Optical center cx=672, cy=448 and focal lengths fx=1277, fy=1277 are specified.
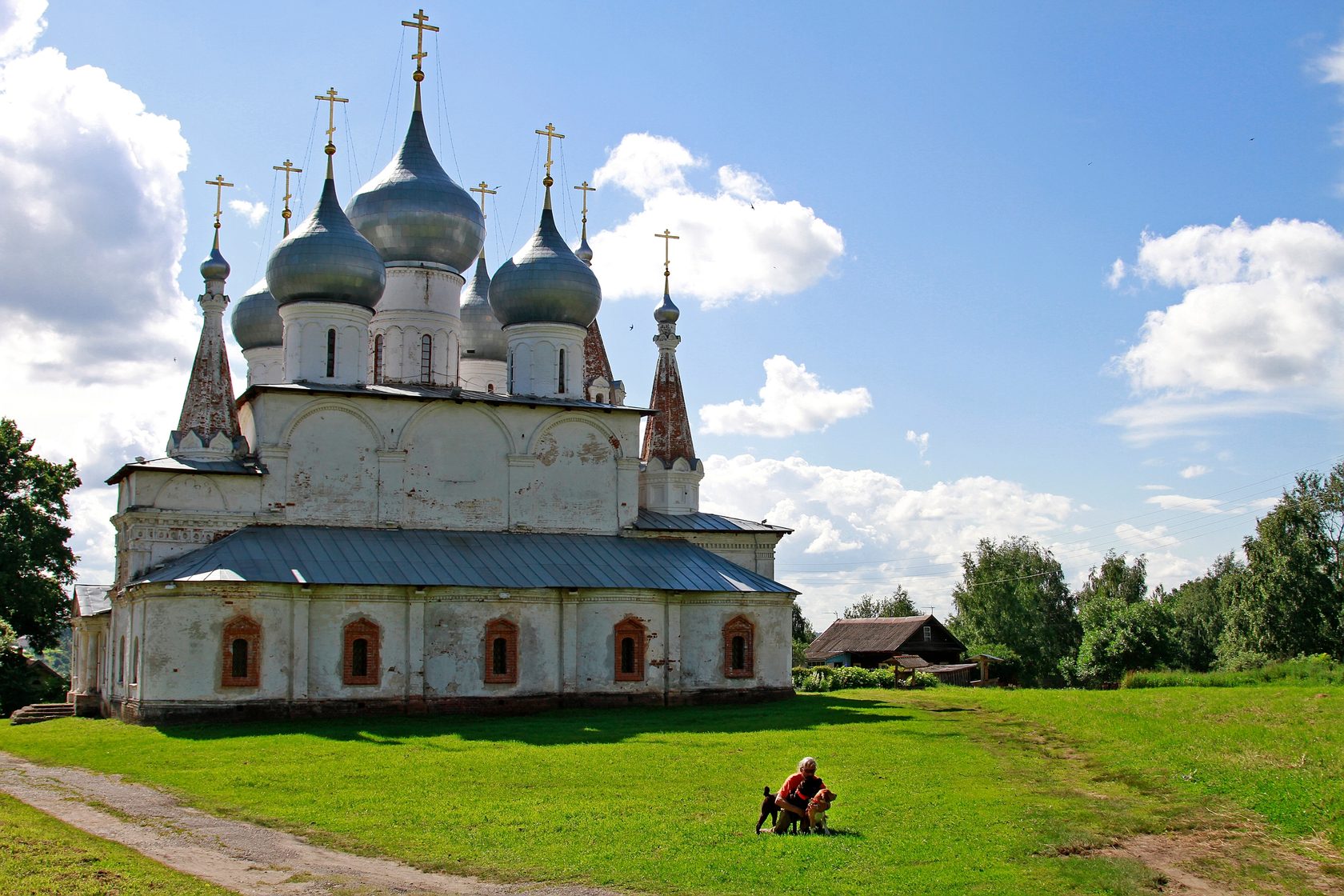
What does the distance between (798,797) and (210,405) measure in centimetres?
1873

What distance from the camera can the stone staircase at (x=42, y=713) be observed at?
26391 millimetres

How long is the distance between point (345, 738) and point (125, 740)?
3439 mm

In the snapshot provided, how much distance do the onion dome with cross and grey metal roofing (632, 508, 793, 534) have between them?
25.1 feet

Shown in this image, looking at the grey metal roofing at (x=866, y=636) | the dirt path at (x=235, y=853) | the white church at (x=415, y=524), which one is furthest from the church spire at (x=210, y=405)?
the grey metal roofing at (x=866, y=636)

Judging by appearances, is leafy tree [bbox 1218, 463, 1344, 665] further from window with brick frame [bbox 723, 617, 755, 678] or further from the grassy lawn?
the grassy lawn

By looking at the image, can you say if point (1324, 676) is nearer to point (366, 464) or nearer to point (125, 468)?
point (366, 464)

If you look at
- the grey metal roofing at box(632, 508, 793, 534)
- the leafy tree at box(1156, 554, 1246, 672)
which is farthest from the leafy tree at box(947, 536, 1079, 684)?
the grey metal roofing at box(632, 508, 793, 534)

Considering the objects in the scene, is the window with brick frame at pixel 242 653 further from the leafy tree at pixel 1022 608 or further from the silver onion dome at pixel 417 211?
the leafy tree at pixel 1022 608

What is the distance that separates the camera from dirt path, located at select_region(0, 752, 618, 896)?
32.4ft

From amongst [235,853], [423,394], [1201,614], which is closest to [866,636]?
[1201,614]

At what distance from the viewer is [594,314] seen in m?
29.3

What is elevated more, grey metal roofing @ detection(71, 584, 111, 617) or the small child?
grey metal roofing @ detection(71, 584, 111, 617)

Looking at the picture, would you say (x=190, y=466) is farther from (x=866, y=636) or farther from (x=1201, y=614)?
(x=1201, y=614)

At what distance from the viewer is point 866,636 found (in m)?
46.7
